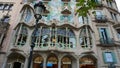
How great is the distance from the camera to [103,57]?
2044 cm

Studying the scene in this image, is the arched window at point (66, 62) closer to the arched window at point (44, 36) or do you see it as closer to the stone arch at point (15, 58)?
the arched window at point (44, 36)

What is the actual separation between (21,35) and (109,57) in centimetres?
1391

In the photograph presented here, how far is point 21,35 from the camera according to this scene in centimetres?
2177

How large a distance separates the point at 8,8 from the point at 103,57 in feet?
64.8

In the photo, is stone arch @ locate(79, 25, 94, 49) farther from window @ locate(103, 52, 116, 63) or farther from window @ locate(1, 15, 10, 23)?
window @ locate(1, 15, 10, 23)

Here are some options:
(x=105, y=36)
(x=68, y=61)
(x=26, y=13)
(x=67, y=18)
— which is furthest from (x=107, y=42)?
(x=26, y=13)

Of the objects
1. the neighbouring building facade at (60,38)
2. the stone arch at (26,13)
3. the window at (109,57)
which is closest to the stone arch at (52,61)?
the neighbouring building facade at (60,38)

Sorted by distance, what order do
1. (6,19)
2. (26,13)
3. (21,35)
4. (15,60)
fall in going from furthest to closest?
(6,19) < (26,13) < (21,35) < (15,60)

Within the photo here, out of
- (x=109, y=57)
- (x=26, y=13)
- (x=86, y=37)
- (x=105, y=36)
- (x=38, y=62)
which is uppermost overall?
(x=26, y=13)

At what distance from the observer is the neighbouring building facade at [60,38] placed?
65.3 ft

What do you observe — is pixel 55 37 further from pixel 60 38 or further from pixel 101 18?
pixel 101 18

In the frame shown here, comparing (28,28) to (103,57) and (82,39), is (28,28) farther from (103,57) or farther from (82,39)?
(103,57)

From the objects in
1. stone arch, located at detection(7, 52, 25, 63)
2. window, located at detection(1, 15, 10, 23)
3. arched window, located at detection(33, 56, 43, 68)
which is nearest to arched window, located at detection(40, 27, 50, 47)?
arched window, located at detection(33, 56, 43, 68)

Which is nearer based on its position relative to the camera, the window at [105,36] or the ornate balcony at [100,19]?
the window at [105,36]
